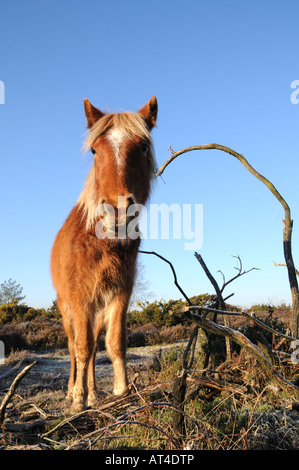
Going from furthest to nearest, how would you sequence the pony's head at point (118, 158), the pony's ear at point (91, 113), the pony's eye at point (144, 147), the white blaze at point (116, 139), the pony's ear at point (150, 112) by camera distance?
the pony's ear at point (150, 112)
the pony's ear at point (91, 113)
the pony's eye at point (144, 147)
the white blaze at point (116, 139)
the pony's head at point (118, 158)

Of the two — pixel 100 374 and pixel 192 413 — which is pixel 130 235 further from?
pixel 100 374

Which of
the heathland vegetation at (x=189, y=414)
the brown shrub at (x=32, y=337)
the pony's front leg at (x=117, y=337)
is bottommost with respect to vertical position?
the brown shrub at (x=32, y=337)

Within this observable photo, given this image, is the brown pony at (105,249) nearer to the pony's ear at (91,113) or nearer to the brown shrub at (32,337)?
the pony's ear at (91,113)

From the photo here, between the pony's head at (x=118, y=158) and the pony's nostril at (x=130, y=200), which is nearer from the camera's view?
the pony's nostril at (x=130, y=200)

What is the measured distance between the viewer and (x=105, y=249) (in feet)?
11.7

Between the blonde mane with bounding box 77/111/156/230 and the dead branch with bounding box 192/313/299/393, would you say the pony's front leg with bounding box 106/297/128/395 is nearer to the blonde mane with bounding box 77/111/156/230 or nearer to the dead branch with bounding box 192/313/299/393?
the blonde mane with bounding box 77/111/156/230

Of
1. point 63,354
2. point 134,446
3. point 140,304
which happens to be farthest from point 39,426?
point 140,304

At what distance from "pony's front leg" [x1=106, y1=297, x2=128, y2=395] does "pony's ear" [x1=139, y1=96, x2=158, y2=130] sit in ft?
6.37

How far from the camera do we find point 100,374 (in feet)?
21.3

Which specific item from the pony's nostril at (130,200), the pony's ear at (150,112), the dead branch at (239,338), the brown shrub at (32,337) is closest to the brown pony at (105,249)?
the pony's ear at (150,112)

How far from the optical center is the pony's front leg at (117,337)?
369 centimetres
